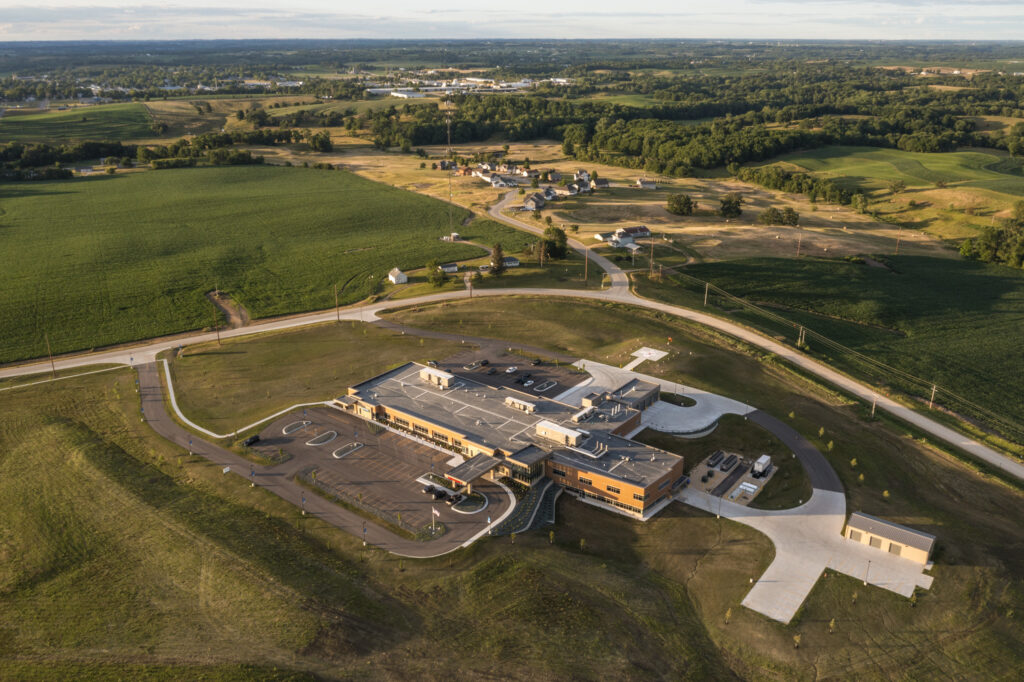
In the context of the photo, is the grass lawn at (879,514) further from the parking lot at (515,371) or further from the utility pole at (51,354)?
the utility pole at (51,354)

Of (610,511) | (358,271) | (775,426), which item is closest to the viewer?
(610,511)

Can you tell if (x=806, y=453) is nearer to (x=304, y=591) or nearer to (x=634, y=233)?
(x=304, y=591)

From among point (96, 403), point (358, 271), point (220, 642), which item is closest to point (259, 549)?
point (220, 642)

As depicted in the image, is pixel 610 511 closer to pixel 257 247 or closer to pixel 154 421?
pixel 154 421

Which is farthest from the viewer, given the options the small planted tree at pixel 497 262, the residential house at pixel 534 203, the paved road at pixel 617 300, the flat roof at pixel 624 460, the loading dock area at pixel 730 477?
the residential house at pixel 534 203

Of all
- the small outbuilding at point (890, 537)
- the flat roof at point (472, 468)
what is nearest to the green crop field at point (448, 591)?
the small outbuilding at point (890, 537)

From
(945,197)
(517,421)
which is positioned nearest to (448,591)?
(517,421)
